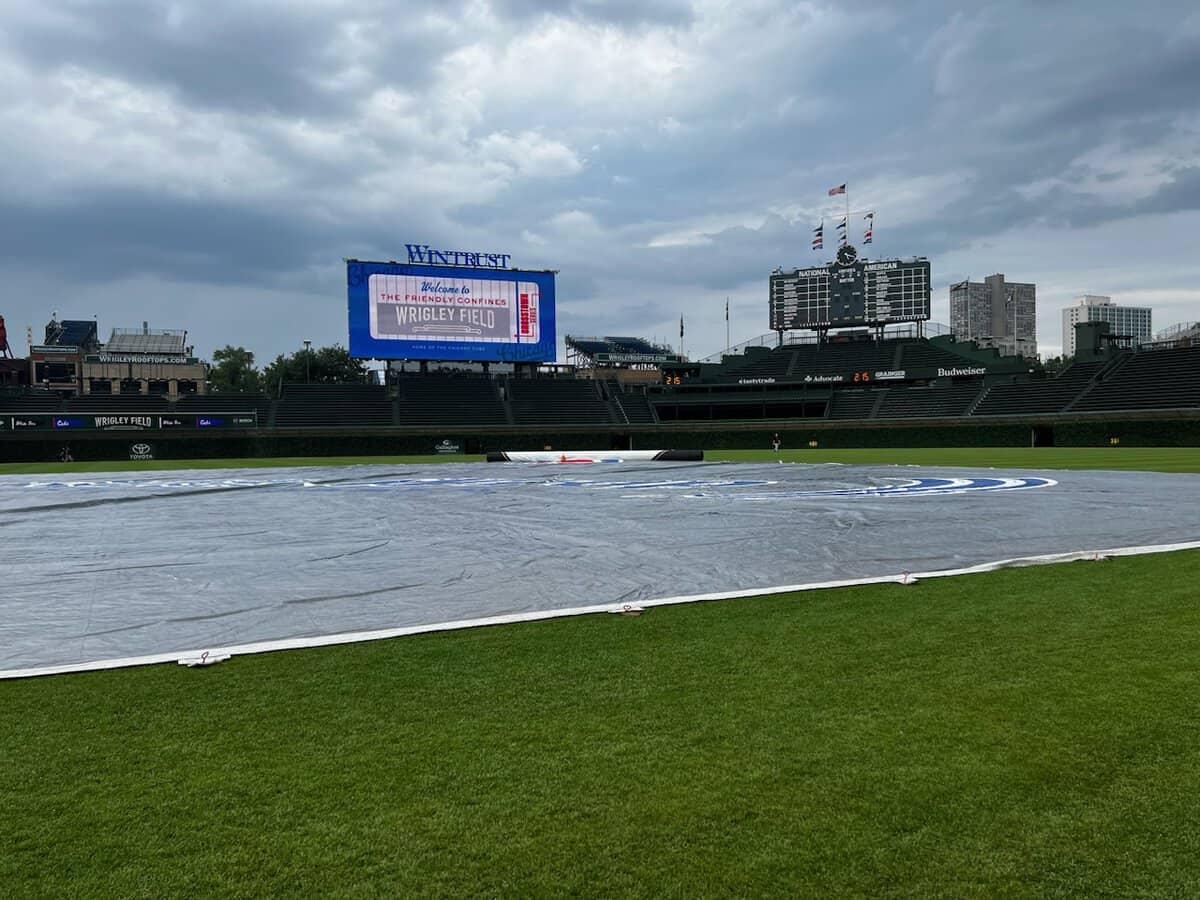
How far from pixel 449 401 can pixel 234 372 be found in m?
67.0

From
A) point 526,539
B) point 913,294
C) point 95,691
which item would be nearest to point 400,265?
point 913,294

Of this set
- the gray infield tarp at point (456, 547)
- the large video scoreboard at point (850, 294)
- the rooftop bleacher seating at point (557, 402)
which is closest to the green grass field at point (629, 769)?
the gray infield tarp at point (456, 547)

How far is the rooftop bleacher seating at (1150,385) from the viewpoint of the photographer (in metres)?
50.3

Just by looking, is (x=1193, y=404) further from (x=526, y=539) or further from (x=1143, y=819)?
(x=1143, y=819)

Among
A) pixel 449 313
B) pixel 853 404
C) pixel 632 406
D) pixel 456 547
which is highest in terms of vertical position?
pixel 449 313

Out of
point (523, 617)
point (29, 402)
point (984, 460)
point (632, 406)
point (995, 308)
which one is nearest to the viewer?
point (523, 617)

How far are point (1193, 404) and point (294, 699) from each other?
2320 inches

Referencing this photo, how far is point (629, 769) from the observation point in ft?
10.6

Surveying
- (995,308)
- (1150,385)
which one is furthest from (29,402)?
(995,308)

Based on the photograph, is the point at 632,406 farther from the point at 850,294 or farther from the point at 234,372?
the point at 234,372

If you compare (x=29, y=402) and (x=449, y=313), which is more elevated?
(x=449, y=313)

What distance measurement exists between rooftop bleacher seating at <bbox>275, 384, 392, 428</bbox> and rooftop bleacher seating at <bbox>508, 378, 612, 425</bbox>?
11.2 meters

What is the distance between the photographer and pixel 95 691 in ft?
14.4

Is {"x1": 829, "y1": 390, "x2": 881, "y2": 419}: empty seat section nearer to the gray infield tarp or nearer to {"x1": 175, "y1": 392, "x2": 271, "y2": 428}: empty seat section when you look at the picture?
{"x1": 175, "y1": 392, "x2": 271, "y2": 428}: empty seat section
